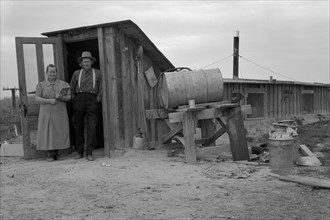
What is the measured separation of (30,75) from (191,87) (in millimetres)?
3315

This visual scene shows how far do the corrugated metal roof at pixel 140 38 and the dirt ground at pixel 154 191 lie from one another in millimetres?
2655

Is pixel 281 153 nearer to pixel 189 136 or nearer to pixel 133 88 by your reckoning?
pixel 189 136

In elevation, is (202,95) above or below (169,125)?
above

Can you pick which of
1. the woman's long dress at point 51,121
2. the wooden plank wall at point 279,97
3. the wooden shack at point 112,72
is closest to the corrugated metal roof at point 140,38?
the wooden shack at point 112,72

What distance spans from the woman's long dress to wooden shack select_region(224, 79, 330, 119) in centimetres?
1012

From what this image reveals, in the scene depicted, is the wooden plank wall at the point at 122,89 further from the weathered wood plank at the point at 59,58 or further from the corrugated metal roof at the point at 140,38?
the weathered wood plank at the point at 59,58

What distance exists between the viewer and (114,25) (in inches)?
291

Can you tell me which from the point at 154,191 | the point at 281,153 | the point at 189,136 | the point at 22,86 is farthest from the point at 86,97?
the point at 281,153

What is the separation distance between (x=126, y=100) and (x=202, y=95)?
1.69m

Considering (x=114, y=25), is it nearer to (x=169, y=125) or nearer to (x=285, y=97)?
(x=169, y=125)

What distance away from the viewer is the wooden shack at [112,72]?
293 inches

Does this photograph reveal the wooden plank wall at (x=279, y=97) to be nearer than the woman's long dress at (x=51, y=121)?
No

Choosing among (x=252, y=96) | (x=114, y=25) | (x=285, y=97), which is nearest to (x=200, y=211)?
(x=114, y=25)

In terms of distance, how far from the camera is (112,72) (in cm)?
750
